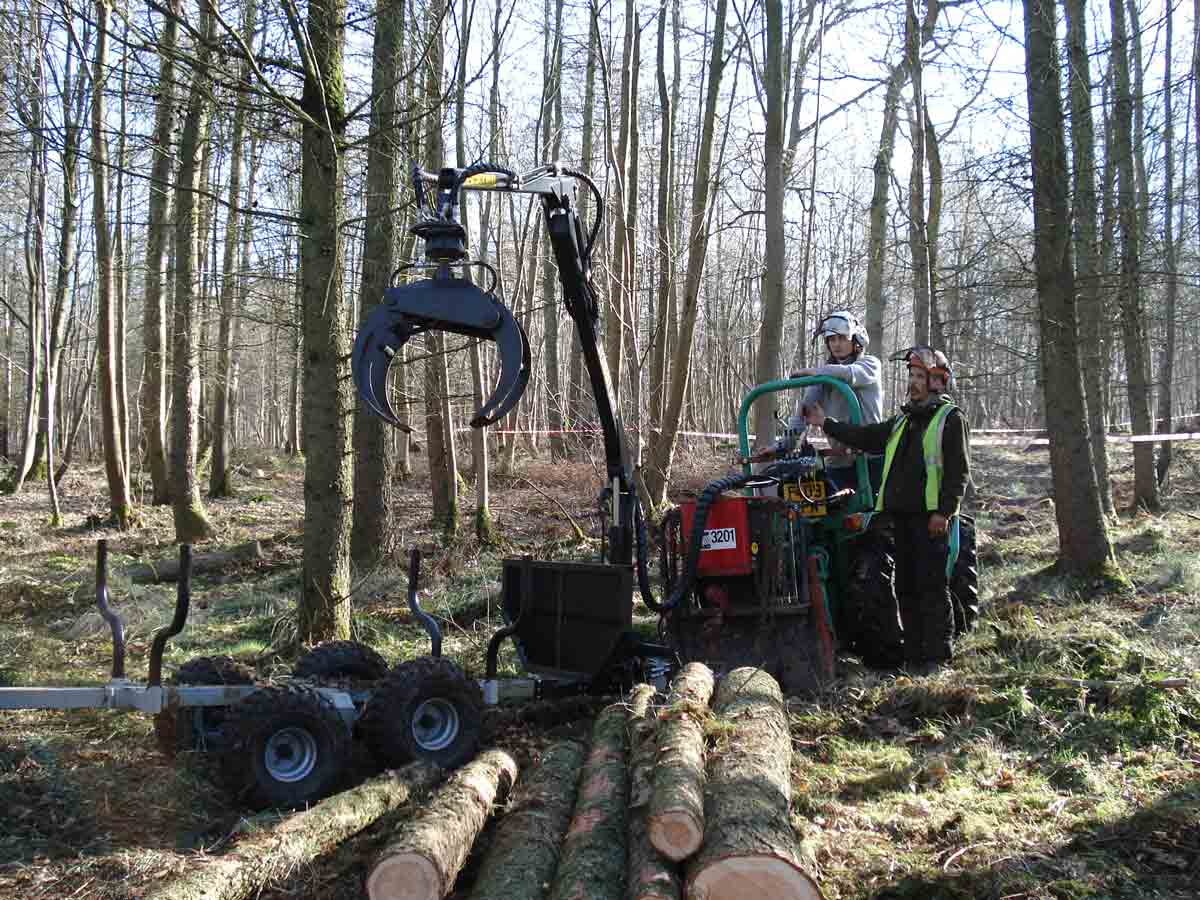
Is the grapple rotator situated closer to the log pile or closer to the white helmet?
the log pile

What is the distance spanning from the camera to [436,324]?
16.0ft

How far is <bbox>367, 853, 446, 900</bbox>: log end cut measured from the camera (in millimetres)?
3135

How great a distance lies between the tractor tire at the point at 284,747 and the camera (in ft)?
13.7

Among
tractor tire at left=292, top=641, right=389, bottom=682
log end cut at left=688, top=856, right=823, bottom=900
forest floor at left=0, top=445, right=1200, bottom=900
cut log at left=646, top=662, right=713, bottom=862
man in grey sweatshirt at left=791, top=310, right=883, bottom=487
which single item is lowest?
forest floor at left=0, top=445, right=1200, bottom=900

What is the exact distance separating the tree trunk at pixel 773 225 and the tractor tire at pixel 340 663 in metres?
6.46

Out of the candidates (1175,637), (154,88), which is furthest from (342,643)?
(1175,637)

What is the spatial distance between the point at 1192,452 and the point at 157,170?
76.0 ft

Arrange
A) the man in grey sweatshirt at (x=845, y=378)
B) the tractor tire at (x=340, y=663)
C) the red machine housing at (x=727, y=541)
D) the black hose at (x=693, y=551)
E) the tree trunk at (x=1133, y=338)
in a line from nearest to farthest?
the tractor tire at (x=340, y=663) → the black hose at (x=693, y=551) → the red machine housing at (x=727, y=541) → the man in grey sweatshirt at (x=845, y=378) → the tree trunk at (x=1133, y=338)

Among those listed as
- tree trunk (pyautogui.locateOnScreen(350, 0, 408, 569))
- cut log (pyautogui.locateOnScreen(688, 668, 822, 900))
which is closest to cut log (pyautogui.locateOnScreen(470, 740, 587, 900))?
cut log (pyautogui.locateOnScreen(688, 668, 822, 900))

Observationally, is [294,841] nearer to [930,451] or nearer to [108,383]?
[930,451]

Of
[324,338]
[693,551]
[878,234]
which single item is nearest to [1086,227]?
[878,234]

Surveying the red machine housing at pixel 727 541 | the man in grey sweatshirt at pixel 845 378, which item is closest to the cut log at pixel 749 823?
the red machine housing at pixel 727 541

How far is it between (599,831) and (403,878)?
2.47 feet

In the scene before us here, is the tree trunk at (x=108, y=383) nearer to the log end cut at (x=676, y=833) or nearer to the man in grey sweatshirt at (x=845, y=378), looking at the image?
the man in grey sweatshirt at (x=845, y=378)
